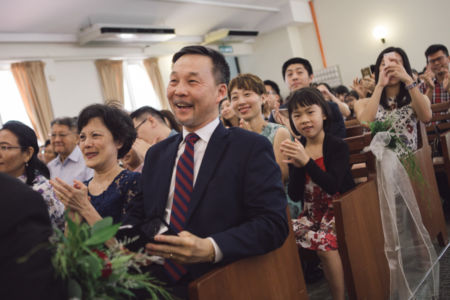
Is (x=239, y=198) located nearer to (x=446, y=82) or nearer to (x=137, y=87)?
(x=446, y=82)

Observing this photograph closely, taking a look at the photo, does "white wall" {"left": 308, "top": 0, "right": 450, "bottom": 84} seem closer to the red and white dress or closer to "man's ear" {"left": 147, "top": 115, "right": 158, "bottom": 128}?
"man's ear" {"left": 147, "top": 115, "right": 158, "bottom": 128}

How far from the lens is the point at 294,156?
2146 millimetres

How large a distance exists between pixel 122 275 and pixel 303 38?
1177 centimetres

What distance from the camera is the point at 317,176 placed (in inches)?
85.0

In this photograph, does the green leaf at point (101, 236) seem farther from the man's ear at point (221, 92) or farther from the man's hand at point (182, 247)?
the man's ear at point (221, 92)

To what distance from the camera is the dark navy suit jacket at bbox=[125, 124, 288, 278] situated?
4.62 feet

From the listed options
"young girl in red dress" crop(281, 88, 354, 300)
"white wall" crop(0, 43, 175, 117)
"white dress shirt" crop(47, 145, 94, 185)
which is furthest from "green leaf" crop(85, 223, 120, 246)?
"white wall" crop(0, 43, 175, 117)

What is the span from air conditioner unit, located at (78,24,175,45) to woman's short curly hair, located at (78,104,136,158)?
6.36 metres

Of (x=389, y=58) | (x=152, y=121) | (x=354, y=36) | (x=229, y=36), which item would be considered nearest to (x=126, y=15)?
(x=229, y=36)

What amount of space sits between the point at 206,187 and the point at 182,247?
284 millimetres

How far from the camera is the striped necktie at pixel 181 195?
4.79 ft

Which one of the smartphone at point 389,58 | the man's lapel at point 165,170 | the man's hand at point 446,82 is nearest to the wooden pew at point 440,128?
the man's hand at point 446,82

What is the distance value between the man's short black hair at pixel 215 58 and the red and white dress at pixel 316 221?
0.93 metres

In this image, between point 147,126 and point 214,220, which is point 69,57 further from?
point 214,220
